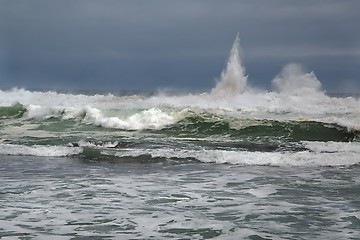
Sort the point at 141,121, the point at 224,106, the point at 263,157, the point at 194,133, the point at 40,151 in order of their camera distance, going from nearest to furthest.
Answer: the point at 263,157 → the point at 40,151 → the point at 194,133 → the point at 141,121 → the point at 224,106

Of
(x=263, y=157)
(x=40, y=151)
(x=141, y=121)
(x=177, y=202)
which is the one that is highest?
(x=141, y=121)

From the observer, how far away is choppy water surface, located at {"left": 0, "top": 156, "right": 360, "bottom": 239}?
612 cm

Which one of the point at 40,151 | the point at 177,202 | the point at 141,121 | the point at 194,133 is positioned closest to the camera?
the point at 177,202

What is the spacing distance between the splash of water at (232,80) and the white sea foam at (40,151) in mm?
23910

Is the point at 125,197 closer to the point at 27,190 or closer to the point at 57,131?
the point at 27,190

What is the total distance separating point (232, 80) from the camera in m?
37.8

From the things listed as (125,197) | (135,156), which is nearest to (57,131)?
(135,156)

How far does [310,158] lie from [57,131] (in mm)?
11446

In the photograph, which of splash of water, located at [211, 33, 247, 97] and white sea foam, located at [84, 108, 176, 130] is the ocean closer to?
white sea foam, located at [84, 108, 176, 130]

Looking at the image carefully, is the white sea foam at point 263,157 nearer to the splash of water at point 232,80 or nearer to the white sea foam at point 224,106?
the white sea foam at point 224,106

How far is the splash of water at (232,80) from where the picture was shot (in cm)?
3741

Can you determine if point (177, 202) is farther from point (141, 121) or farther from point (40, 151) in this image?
point (141, 121)

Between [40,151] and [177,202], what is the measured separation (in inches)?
275

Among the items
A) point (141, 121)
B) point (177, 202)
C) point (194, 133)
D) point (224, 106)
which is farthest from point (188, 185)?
point (224, 106)
